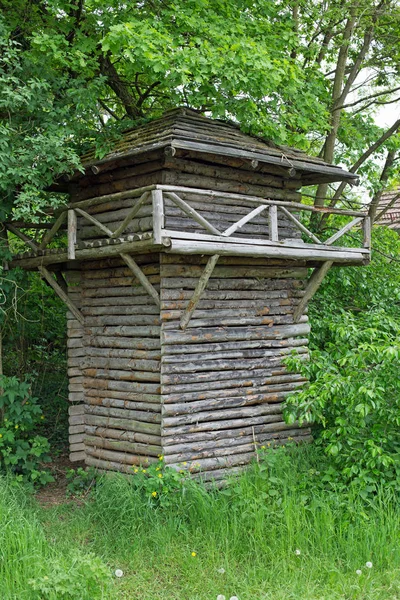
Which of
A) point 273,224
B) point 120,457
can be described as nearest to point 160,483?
point 120,457

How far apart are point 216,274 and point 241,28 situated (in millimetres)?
3305

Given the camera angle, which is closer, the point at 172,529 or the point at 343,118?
the point at 172,529

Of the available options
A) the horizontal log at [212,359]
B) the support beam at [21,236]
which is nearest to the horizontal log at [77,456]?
the horizontal log at [212,359]

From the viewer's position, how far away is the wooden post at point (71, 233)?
8.29m

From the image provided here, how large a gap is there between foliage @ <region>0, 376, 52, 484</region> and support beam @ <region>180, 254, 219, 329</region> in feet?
7.81

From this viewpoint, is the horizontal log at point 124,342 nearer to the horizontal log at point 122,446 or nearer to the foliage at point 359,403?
the horizontal log at point 122,446

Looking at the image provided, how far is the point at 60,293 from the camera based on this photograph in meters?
9.08

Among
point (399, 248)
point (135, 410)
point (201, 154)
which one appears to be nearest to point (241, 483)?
point (135, 410)

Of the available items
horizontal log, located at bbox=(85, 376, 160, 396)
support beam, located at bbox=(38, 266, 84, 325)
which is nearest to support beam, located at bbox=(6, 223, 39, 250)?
support beam, located at bbox=(38, 266, 84, 325)

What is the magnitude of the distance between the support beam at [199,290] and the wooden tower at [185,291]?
0.05 ft

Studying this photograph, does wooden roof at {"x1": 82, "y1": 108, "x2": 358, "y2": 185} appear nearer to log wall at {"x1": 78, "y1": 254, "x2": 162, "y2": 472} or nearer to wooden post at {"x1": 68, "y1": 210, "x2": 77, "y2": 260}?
wooden post at {"x1": 68, "y1": 210, "x2": 77, "y2": 260}

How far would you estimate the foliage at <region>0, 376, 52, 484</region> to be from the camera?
8297 mm

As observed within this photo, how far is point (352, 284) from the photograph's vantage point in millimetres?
11641

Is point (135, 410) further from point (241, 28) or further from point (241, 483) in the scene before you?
point (241, 28)
